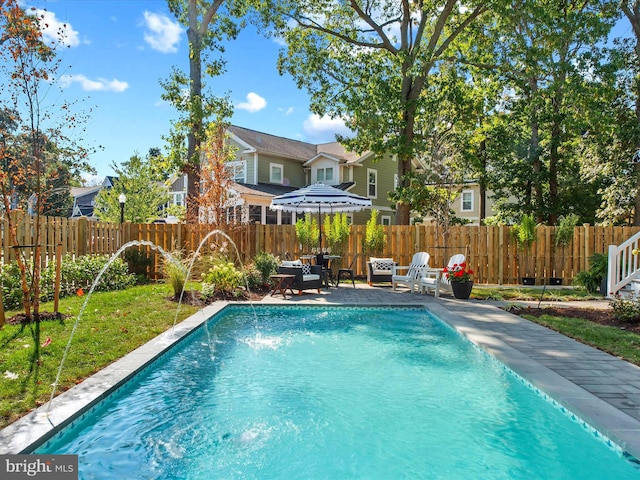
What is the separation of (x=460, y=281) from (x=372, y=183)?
51.9 feet

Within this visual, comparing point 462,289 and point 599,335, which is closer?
point 599,335

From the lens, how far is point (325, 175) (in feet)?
78.1

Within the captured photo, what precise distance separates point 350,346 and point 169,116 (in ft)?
36.8

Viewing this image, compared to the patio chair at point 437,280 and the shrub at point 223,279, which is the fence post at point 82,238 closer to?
the shrub at point 223,279

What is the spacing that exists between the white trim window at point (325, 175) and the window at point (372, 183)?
2.40m

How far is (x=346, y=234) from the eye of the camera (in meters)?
13.2

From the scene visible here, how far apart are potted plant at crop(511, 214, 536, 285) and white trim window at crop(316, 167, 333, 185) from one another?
40.2ft

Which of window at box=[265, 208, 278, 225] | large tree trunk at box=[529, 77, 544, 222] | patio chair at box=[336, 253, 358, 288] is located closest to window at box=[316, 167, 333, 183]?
window at box=[265, 208, 278, 225]

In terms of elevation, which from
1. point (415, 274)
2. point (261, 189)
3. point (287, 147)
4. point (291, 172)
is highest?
point (287, 147)

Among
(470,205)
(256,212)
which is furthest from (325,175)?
(470,205)

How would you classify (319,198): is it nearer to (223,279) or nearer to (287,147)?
(223,279)

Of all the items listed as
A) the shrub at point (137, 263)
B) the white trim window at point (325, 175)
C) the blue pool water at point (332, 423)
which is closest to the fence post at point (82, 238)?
the shrub at point (137, 263)

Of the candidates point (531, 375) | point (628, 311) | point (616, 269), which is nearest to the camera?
point (531, 375)

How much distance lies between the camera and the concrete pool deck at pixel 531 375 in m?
3.01
